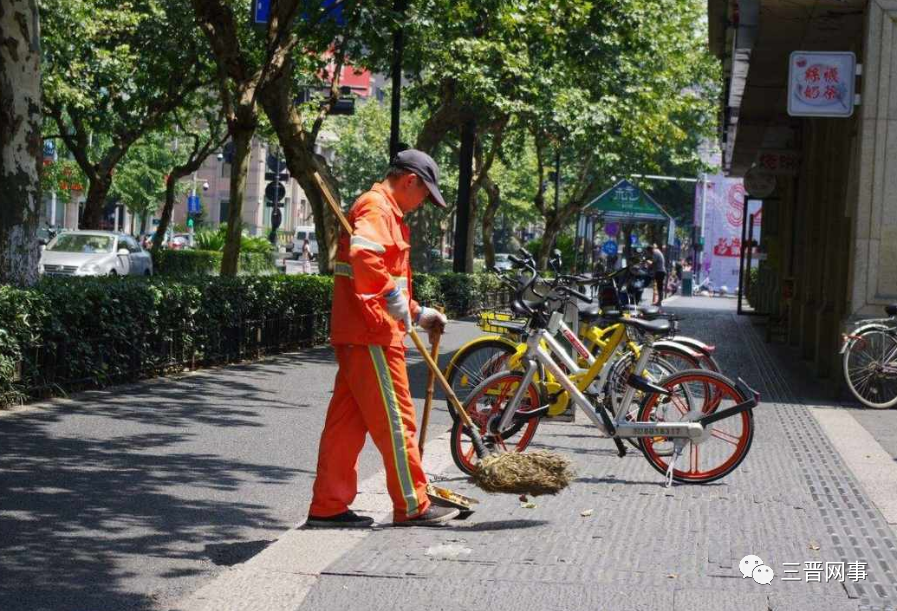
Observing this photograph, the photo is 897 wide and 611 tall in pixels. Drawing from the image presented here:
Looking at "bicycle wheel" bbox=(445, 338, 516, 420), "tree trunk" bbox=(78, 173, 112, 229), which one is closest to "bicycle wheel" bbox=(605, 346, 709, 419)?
"bicycle wheel" bbox=(445, 338, 516, 420)

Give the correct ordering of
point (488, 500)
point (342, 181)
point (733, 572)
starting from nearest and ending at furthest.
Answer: point (733, 572) < point (488, 500) < point (342, 181)

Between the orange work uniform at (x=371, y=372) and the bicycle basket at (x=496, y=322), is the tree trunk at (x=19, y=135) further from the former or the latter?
the orange work uniform at (x=371, y=372)

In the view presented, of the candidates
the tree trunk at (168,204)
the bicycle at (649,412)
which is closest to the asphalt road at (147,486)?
the bicycle at (649,412)

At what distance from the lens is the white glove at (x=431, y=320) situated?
22.5 feet

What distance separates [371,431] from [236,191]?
46.4ft

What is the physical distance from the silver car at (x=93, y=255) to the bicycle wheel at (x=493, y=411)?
938 inches

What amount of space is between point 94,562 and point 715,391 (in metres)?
3.77

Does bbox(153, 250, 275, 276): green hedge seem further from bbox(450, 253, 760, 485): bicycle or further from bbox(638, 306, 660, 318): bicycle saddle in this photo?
bbox(450, 253, 760, 485): bicycle

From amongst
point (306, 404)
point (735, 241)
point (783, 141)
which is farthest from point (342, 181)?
point (306, 404)

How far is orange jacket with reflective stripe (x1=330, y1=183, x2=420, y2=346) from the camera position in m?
6.29

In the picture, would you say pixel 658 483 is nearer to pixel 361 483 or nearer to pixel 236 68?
pixel 361 483

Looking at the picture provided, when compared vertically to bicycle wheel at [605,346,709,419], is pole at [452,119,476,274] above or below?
above

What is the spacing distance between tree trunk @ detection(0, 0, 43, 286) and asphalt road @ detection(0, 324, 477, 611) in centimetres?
149

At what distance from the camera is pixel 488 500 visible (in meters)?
7.62
